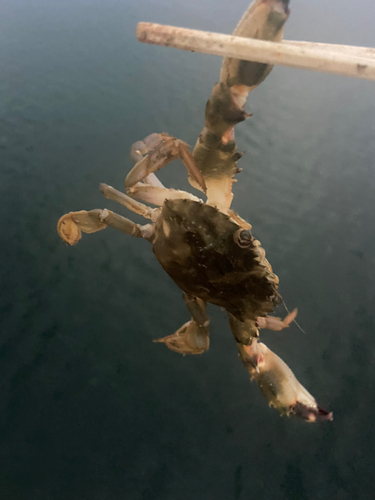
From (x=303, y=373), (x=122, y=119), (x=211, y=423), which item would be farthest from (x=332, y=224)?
(x=122, y=119)

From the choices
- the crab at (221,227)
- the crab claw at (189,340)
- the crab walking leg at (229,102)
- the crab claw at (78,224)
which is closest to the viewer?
the crab walking leg at (229,102)

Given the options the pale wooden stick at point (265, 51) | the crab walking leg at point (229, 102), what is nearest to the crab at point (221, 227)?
the crab walking leg at point (229, 102)

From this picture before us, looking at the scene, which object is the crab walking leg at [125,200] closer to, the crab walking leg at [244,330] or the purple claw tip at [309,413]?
the crab walking leg at [244,330]

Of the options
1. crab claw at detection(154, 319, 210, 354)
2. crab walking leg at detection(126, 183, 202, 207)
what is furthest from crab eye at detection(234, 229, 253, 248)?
crab claw at detection(154, 319, 210, 354)

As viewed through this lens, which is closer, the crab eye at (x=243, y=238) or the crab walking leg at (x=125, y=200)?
the crab eye at (x=243, y=238)

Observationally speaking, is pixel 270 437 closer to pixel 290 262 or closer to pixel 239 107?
pixel 290 262

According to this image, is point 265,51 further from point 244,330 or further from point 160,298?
point 160,298

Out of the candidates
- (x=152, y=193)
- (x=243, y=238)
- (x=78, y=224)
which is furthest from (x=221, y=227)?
(x=78, y=224)
